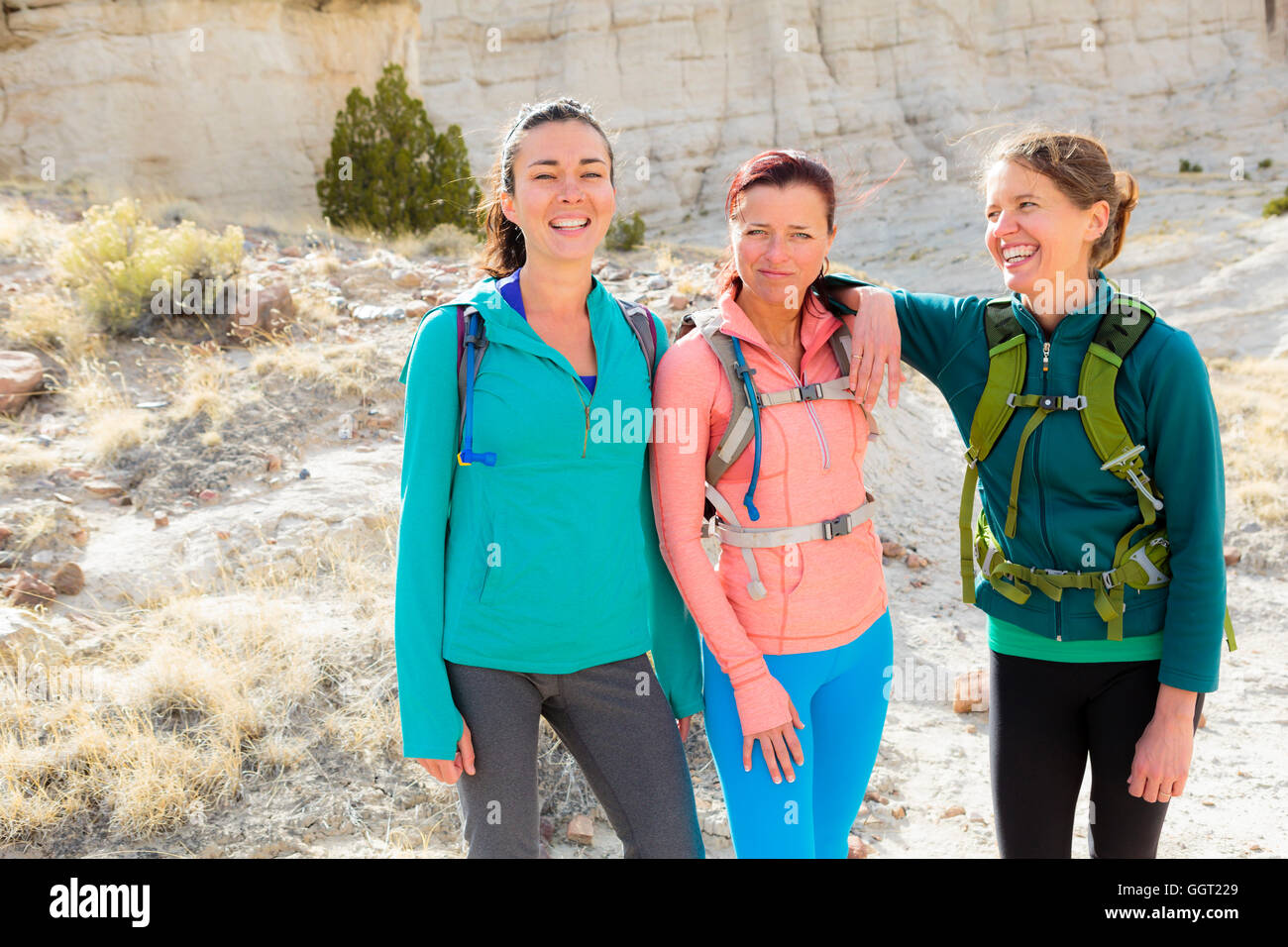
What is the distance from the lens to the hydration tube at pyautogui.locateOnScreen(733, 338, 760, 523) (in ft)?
6.95

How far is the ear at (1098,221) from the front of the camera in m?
2.21

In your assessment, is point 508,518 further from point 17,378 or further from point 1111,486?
point 17,378

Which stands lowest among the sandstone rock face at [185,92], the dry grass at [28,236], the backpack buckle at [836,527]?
the backpack buckle at [836,527]

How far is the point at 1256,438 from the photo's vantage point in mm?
8938

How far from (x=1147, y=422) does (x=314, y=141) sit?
1663cm

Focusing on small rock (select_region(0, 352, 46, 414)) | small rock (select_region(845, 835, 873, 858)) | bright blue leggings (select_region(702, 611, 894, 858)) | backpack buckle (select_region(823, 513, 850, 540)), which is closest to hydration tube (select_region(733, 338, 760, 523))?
backpack buckle (select_region(823, 513, 850, 540))

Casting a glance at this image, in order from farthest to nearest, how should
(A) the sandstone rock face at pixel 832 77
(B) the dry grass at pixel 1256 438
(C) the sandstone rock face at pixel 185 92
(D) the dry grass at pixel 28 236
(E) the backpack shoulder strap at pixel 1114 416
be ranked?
(A) the sandstone rock face at pixel 832 77 < (C) the sandstone rock face at pixel 185 92 < (D) the dry grass at pixel 28 236 < (B) the dry grass at pixel 1256 438 < (E) the backpack shoulder strap at pixel 1114 416

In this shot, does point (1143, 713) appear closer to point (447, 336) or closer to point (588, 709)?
point (588, 709)

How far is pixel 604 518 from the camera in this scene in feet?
6.79

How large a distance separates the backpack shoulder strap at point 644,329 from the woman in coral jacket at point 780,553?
0.30ft

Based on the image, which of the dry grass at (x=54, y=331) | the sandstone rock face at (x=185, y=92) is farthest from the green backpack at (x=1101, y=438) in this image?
the sandstone rock face at (x=185, y=92)

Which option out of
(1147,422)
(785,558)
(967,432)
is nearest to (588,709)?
(785,558)

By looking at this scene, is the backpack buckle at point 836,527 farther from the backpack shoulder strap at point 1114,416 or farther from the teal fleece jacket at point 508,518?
the backpack shoulder strap at point 1114,416

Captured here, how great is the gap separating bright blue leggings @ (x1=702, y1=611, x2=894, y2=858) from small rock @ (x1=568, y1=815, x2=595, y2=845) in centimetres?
136
